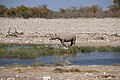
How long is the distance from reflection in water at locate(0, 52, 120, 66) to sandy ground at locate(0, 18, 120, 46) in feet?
19.6

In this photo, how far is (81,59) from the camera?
22391mm

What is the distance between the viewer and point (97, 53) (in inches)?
1013

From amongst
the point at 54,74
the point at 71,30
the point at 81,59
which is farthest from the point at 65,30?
the point at 54,74

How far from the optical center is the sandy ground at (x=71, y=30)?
107 ft

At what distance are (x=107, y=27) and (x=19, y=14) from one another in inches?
841

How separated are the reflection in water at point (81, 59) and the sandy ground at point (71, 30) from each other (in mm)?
5980

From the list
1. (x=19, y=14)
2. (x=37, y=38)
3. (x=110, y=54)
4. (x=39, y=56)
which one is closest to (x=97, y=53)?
(x=110, y=54)

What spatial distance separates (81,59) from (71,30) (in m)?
18.5

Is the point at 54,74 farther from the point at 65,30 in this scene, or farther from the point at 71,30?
the point at 71,30

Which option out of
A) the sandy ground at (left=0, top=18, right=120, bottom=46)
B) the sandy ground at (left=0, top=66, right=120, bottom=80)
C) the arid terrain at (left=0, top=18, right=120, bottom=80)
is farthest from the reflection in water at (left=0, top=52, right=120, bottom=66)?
the sandy ground at (left=0, top=18, right=120, bottom=46)

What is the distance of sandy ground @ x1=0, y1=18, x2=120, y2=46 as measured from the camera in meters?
32.5

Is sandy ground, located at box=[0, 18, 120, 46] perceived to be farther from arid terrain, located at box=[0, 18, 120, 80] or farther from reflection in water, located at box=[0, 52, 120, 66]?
reflection in water, located at box=[0, 52, 120, 66]

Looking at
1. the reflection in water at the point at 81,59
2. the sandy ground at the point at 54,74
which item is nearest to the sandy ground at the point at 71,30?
the reflection in water at the point at 81,59

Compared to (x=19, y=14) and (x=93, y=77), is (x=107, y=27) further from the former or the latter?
(x=93, y=77)
